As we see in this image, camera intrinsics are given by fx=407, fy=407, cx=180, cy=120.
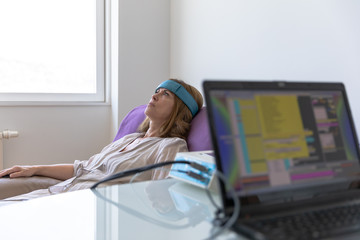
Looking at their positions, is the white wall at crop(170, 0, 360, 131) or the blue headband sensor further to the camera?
the blue headband sensor

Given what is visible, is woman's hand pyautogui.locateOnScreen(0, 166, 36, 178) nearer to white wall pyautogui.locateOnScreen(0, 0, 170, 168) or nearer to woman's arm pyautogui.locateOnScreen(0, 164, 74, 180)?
woman's arm pyautogui.locateOnScreen(0, 164, 74, 180)

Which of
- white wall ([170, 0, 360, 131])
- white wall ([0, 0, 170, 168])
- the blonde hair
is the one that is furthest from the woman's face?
white wall ([0, 0, 170, 168])

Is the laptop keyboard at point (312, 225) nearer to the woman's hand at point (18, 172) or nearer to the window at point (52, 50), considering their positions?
the woman's hand at point (18, 172)

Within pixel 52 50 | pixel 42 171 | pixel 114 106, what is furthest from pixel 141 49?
pixel 42 171

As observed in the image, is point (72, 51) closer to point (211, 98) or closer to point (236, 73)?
point (236, 73)

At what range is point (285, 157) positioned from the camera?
80 cm

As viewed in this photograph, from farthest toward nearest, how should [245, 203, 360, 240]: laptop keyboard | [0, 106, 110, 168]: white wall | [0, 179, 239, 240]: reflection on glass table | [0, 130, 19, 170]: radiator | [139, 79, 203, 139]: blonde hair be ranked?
[0, 106, 110, 168]: white wall → [0, 130, 19, 170]: radiator → [139, 79, 203, 139]: blonde hair → [0, 179, 239, 240]: reflection on glass table → [245, 203, 360, 240]: laptop keyboard

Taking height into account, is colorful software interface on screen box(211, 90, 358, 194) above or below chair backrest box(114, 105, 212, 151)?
above

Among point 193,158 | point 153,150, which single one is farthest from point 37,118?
point 193,158

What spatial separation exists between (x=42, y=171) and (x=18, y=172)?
5.2 inches

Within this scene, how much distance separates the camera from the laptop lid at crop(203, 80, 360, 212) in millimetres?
745

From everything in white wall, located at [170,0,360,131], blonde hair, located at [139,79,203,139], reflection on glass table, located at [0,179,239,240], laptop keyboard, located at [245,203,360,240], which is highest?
white wall, located at [170,0,360,131]

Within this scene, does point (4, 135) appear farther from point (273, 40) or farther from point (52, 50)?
point (273, 40)

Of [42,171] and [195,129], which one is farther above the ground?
[195,129]
